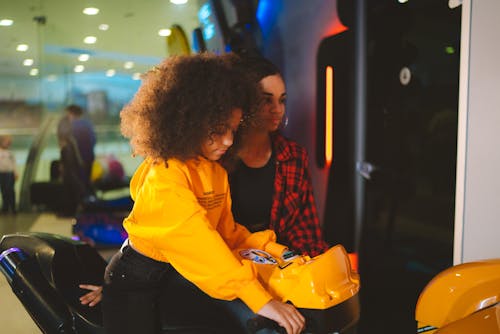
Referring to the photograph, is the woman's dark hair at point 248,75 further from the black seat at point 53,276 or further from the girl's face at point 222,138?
the black seat at point 53,276

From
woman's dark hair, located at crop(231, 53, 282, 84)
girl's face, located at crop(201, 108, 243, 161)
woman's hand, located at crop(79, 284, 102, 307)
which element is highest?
woman's dark hair, located at crop(231, 53, 282, 84)

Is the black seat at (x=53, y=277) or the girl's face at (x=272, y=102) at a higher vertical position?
the girl's face at (x=272, y=102)

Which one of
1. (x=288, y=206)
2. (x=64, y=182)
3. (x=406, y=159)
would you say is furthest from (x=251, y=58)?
(x=64, y=182)

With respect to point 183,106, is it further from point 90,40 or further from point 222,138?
point 90,40

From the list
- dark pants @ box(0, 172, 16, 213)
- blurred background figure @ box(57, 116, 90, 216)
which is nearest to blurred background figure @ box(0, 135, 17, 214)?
dark pants @ box(0, 172, 16, 213)

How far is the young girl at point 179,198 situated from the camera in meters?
1.23

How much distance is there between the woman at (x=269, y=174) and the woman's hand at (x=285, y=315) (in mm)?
644

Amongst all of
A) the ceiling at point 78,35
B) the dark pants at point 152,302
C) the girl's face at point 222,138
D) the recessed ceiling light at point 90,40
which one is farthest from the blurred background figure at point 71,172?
the girl's face at point 222,138

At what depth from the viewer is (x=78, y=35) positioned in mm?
6762

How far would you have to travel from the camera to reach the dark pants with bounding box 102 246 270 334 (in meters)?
1.34

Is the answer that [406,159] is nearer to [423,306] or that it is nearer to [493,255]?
[493,255]

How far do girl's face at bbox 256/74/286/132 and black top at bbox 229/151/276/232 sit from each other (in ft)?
0.44

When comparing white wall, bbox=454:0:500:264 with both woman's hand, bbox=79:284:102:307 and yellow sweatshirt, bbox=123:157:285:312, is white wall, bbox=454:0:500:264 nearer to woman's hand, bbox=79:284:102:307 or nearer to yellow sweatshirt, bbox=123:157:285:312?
yellow sweatshirt, bbox=123:157:285:312

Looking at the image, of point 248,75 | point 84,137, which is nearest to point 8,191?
point 84,137
